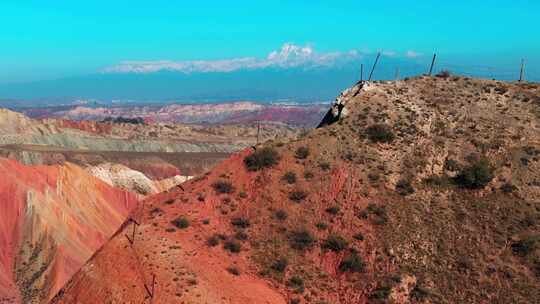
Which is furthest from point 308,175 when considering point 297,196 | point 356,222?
point 356,222

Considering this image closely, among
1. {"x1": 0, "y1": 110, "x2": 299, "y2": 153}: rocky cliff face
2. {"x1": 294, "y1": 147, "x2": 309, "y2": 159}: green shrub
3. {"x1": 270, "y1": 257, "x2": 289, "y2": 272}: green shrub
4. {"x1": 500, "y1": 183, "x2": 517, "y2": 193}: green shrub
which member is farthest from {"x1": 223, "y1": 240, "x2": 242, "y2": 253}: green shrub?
{"x1": 0, "y1": 110, "x2": 299, "y2": 153}: rocky cliff face

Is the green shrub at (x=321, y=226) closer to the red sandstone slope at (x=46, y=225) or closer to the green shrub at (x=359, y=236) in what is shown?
the green shrub at (x=359, y=236)

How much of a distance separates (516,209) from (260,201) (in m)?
18.2

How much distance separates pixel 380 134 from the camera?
45000 mm

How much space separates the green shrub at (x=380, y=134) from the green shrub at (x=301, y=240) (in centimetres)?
1237

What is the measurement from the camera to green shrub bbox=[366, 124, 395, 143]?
147 feet

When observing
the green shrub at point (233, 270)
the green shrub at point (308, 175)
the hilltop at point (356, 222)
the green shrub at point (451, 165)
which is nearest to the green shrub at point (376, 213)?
the hilltop at point (356, 222)

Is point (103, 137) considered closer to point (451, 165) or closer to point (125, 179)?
point (125, 179)

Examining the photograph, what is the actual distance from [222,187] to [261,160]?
3934mm

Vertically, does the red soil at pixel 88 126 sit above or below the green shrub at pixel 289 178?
below

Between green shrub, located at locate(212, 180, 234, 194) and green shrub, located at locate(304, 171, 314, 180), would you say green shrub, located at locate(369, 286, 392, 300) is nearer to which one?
green shrub, located at locate(304, 171, 314, 180)

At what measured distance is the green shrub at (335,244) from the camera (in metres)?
35.7

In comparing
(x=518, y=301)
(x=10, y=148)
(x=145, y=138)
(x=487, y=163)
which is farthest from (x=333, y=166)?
(x=145, y=138)

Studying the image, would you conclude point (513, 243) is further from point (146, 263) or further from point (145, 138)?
point (145, 138)
